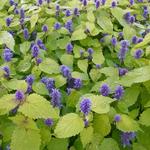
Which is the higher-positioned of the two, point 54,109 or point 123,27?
point 54,109

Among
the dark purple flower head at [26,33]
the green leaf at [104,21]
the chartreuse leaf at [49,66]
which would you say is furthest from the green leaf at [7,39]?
the green leaf at [104,21]

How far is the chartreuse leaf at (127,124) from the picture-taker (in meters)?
1.44

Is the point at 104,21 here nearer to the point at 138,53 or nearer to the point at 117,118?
the point at 138,53

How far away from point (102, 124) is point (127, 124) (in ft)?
0.32

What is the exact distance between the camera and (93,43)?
2.02m

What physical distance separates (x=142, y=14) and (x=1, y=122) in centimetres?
126

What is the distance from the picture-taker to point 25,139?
4.34ft

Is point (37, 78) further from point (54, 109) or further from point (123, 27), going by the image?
point (123, 27)

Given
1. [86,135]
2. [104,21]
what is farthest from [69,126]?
[104,21]

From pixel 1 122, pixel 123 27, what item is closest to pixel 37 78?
pixel 1 122

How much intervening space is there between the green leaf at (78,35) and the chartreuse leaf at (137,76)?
0.47 metres

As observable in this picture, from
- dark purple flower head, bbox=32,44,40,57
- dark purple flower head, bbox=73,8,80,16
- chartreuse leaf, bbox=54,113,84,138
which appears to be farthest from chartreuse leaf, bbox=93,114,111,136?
dark purple flower head, bbox=73,8,80,16

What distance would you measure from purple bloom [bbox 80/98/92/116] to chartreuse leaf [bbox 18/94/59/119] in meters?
0.09

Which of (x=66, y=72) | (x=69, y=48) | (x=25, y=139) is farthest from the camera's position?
(x=69, y=48)
